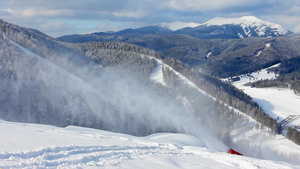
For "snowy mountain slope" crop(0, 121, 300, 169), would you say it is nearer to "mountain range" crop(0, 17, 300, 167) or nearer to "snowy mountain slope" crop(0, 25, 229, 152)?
"snowy mountain slope" crop(0, 25, 229, 152)

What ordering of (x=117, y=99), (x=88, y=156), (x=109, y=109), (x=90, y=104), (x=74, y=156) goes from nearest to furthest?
(x=74, y=156), (x=88, y=156), (x=90, y=104), (x=109, y=109), (x=117, y=99)

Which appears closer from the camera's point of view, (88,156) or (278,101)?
(88,156)

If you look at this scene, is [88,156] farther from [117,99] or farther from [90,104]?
[117,99]

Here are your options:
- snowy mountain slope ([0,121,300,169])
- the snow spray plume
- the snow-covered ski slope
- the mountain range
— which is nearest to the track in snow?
snowy mountain slope ([0,121,300,169])

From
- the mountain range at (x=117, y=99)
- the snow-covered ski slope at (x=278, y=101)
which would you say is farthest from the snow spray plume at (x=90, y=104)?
the snow-covered ski slope at (x=278, y=101)

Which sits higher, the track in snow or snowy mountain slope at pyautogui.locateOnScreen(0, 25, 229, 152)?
the track in snow

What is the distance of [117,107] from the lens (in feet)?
199

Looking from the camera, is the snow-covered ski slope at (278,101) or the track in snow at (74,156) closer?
the track in snow at (74,156)

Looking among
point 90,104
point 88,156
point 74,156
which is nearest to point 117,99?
point 90,104

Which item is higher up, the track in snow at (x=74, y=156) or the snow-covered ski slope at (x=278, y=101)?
the track in snow at (x=74, y=156)

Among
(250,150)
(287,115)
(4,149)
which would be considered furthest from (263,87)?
(4,149)

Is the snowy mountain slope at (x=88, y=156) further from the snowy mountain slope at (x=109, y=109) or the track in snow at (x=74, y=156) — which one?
the snowy mountain slope at (x=109, y=109)

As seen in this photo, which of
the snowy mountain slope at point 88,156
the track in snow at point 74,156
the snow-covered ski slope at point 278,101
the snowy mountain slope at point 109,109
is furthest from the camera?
the snow-covered ski slope at point 278,101

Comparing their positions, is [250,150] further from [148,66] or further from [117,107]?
[148,66]
